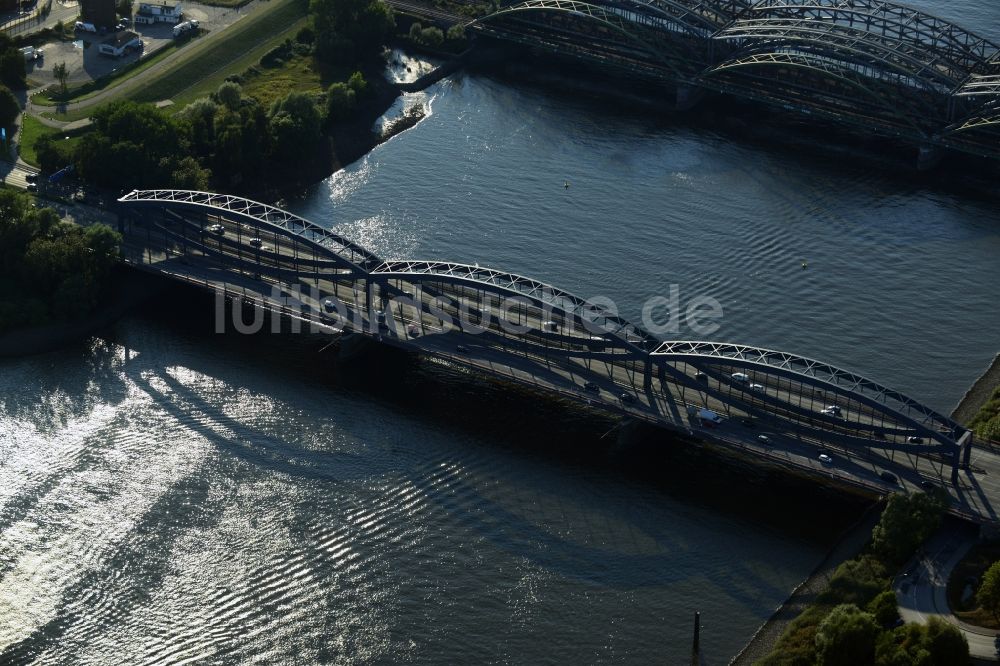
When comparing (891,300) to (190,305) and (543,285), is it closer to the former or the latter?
(543,285)

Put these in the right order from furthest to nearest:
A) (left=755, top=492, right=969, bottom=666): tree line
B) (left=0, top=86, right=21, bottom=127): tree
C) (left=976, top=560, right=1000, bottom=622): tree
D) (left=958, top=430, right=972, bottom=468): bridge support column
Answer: (left=0, top=86, right=21, bottom=127): tree → (left=958, top=430, right=972, bottom=468): bridge support column → (left=976, top=560, right=1000, bottom=622): tree → (left=755, top=492, right=969, bottom=666): tree line

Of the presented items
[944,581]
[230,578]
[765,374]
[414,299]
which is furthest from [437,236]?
[944,581]

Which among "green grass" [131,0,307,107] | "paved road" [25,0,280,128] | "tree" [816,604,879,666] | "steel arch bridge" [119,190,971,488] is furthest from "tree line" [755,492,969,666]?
"paved road" [25,0,280,128]

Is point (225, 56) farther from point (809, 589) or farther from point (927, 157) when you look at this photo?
point (809, 589)

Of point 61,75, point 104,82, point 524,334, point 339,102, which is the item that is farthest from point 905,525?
point 61,75

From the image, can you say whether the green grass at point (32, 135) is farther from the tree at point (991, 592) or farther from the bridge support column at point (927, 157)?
the tree at point (991, 592)

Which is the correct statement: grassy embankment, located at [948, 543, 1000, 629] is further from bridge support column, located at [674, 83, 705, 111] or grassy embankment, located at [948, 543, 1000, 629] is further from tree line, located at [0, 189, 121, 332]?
bridge support column, located at [674, 83, 705, 111]
